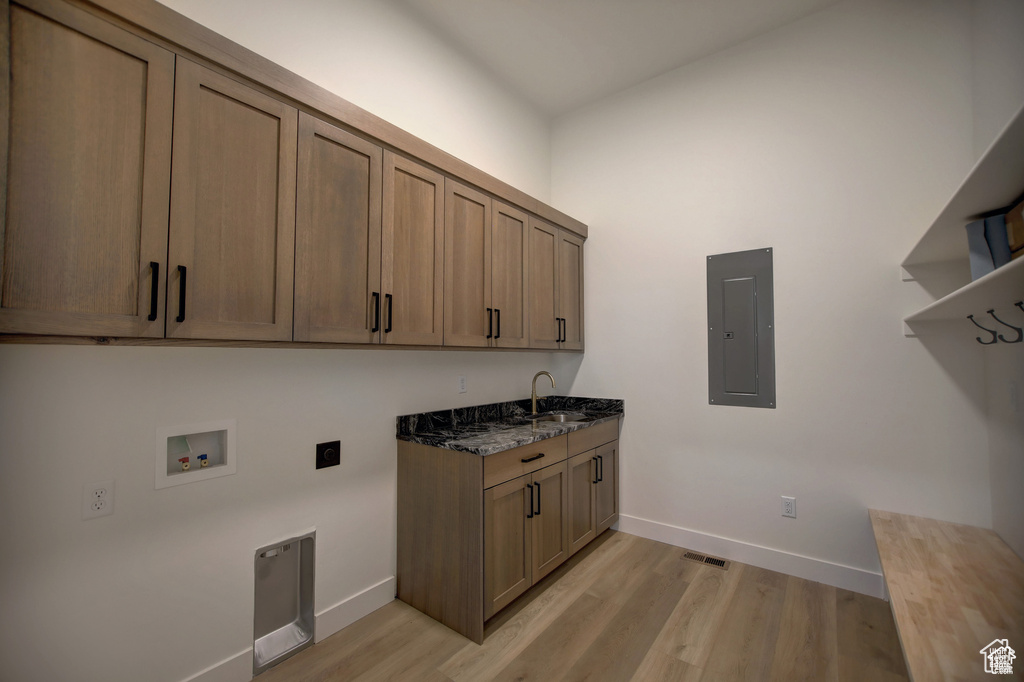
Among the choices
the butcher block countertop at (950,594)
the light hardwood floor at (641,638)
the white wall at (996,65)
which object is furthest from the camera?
the light hardwood floor at (641,638)

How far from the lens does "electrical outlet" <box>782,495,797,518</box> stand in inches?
103

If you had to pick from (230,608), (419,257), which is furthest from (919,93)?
(230,608)

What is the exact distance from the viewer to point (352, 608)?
2141 mm

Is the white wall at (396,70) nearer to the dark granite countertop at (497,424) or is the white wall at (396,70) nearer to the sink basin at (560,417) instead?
the dark granite countertop at (497,424)

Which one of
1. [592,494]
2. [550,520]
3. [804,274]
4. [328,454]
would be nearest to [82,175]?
[328,454]

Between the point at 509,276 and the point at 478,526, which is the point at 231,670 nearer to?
the point at 478,526

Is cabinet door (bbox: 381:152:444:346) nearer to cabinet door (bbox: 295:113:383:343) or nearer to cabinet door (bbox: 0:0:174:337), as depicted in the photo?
cabinet door (bbox: 295:113:383:343)

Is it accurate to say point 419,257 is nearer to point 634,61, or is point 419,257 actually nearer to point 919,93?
point 634,61

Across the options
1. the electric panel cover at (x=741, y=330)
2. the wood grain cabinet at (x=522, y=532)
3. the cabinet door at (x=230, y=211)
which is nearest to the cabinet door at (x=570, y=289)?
the electric panel cover at (x=741, y=330)

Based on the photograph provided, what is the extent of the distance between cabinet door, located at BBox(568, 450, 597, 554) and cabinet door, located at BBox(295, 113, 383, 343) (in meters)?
1.56

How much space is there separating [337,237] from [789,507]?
292cm

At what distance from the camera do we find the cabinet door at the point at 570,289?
127 inches

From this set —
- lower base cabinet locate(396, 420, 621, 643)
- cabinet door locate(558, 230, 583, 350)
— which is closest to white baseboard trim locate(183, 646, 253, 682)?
lower base cabinet locate(396, 420, 621, 643)

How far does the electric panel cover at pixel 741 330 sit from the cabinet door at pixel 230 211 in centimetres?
252
